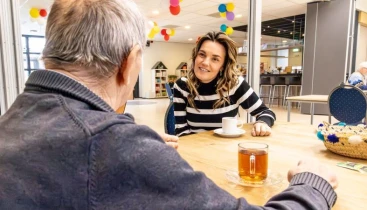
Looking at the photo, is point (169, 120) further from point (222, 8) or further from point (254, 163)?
point (222, 8)

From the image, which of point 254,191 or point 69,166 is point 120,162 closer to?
point 69,166

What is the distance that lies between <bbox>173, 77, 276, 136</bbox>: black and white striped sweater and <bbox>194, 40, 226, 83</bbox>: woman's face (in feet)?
0.20

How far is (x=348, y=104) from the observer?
10.6ft

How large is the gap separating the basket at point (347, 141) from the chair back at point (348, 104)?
237 centimetres

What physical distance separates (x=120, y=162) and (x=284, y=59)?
55.3 ft

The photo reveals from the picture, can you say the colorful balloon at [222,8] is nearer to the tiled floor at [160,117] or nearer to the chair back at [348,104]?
the tiled floor at [160,117]

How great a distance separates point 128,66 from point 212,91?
1336mm

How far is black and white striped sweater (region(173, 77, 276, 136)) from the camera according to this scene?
71.7 inches

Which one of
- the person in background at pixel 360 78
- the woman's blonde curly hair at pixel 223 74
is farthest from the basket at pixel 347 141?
the person in background at pixel 360 78

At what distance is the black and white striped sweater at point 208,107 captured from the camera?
1820 millimetres

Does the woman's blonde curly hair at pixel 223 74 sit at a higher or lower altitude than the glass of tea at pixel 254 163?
higher

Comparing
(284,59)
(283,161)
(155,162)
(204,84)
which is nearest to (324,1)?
(204,84)

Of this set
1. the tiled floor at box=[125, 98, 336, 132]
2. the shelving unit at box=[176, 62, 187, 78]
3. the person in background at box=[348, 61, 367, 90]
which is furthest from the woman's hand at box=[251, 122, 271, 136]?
the shelving unit at box=[176, 62, 187, 78]

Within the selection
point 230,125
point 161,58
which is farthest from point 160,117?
point 161,58
